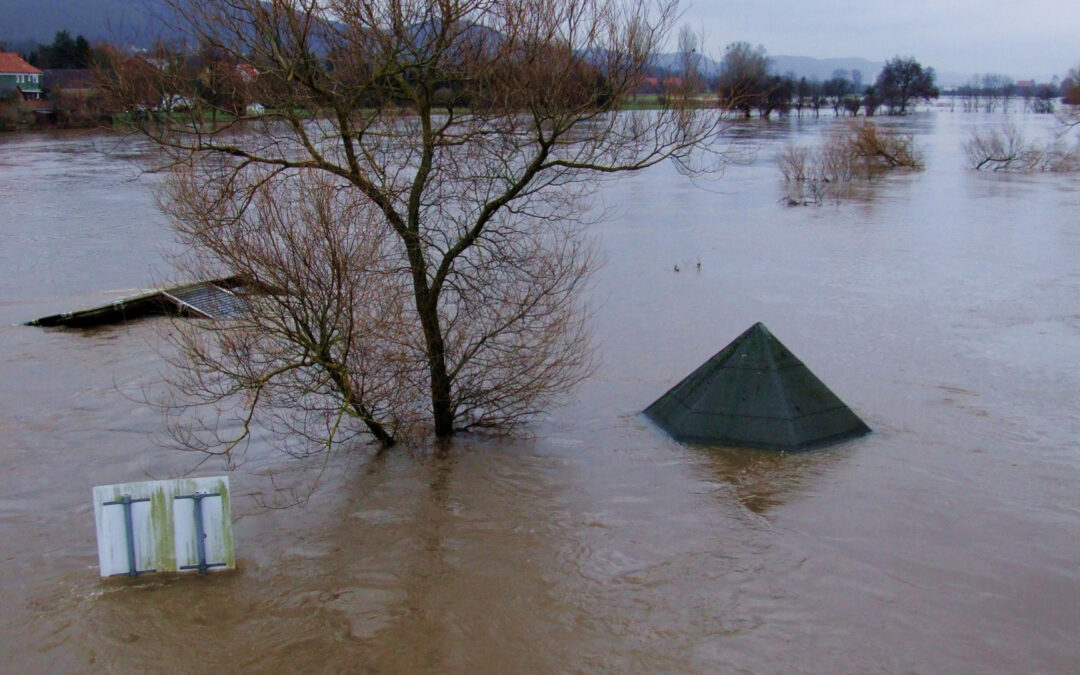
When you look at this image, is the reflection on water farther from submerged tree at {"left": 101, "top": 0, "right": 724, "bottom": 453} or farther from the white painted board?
the white painted board

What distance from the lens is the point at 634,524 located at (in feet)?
30.3

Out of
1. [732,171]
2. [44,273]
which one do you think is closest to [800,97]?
[732,171]

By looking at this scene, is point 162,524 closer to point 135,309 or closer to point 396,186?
point 396,186

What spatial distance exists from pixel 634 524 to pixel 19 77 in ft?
244

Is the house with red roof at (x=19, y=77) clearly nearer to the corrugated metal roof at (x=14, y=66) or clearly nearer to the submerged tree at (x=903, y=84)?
the corrugated metal roof at (x=14, y=66)

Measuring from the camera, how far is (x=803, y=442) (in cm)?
1105

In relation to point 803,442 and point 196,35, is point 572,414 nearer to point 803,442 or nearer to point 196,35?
point 803,442

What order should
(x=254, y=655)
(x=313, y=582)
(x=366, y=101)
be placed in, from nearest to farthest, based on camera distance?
1. (x=254, y=655)
2. (x=313, y=582)
3. (x=366, y=101)

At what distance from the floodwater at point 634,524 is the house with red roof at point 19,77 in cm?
5839

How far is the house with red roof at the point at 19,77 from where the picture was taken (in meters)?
67.5

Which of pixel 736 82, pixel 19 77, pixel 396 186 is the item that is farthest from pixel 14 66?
pixel 736 82

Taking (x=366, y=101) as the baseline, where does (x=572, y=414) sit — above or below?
below

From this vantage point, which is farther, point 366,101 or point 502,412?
point 502,412

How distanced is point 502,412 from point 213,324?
366 centimetres
